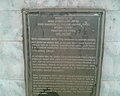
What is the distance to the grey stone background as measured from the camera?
6.84ft

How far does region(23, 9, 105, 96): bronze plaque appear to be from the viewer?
2.10 m

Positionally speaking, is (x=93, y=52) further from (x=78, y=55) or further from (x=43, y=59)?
(x=43, y=59)

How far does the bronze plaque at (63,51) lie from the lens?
2.10 metres

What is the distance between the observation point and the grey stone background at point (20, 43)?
2.08 m

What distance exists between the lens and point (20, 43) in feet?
7.22

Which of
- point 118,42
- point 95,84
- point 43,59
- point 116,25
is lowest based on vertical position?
point 95,84

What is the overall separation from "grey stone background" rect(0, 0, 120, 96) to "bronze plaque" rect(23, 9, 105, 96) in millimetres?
49

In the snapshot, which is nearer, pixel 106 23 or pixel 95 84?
pixel 106 23

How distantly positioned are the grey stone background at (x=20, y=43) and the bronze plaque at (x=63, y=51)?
0.05 meters

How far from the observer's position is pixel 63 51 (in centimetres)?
219

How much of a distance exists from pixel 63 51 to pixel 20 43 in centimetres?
37

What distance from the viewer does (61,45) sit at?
217 centimetres

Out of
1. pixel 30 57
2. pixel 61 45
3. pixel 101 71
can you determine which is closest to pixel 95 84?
pixel 101 71

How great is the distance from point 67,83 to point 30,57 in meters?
0.40
